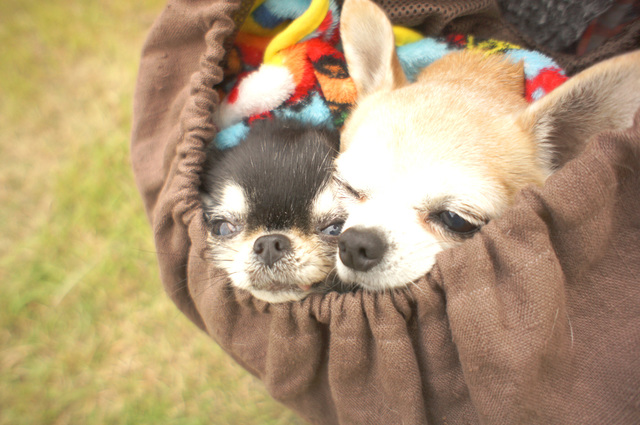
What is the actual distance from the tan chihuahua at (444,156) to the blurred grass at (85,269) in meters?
1.50

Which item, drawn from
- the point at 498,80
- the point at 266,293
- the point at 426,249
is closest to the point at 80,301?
the point at 266,293

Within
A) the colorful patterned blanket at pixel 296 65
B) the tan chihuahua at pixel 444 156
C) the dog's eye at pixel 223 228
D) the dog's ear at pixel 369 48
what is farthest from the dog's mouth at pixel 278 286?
the dog's ear at pixel 369 48

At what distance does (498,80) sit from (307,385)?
3.94 feet

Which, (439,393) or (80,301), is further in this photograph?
(80,301)

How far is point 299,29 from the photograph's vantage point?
1.49m

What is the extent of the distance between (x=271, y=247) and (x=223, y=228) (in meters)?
0.34

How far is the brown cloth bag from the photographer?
2.80ft

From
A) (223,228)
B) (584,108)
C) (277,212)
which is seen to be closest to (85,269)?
(223,228)

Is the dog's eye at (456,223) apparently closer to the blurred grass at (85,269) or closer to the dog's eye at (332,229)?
the dog's eye at (332,229)

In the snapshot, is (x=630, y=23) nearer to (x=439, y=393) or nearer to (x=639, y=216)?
(x=639, y=216)

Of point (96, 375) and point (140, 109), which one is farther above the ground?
point (140, 109)

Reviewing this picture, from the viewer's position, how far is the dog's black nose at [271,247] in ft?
4.02

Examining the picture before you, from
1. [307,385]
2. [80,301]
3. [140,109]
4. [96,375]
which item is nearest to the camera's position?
[307,385]

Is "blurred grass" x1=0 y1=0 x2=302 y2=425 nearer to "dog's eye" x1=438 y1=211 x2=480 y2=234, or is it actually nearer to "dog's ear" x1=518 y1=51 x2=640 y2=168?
"dog's eye" x1=438 y1=211 x2=480 y2=234
